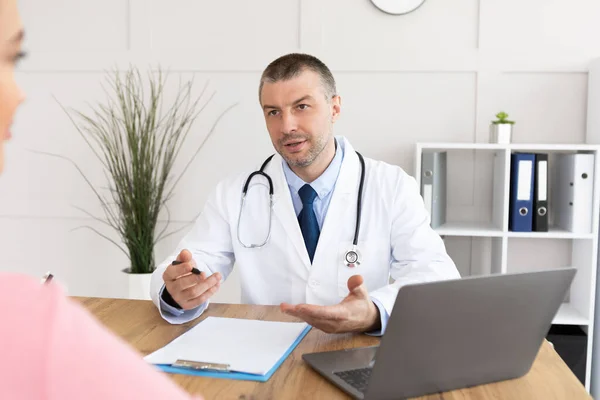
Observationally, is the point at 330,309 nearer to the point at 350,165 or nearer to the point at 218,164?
the point at 350,165

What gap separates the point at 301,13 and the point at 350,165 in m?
1.27

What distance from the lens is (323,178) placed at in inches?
84.5

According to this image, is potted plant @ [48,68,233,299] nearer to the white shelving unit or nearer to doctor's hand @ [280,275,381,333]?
the white shelving unit

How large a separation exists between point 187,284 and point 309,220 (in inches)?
23.9

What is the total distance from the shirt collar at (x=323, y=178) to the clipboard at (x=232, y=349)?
703 millimetres

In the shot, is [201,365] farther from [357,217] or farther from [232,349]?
[357,217]

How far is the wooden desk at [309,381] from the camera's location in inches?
43.5

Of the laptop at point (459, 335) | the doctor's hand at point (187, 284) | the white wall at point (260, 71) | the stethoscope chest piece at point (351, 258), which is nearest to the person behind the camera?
the laptop at point (459, 335)

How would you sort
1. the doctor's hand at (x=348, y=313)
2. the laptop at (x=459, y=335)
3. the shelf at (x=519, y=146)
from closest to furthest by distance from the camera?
the laptop at (x=459, y=335) < the doctor's hand at (x=348, y=313) < the shelf at (x=519, y=146)

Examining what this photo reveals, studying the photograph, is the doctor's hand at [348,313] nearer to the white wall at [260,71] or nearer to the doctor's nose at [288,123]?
the doctor's nose at [288,123]

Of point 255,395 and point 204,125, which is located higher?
point 204,125

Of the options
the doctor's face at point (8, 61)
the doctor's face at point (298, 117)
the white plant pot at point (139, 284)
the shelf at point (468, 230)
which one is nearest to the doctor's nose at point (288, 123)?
the doctor's face at point (298, 117)

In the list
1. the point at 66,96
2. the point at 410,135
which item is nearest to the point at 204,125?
the point at 66,96

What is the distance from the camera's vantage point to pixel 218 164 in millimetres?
3297
